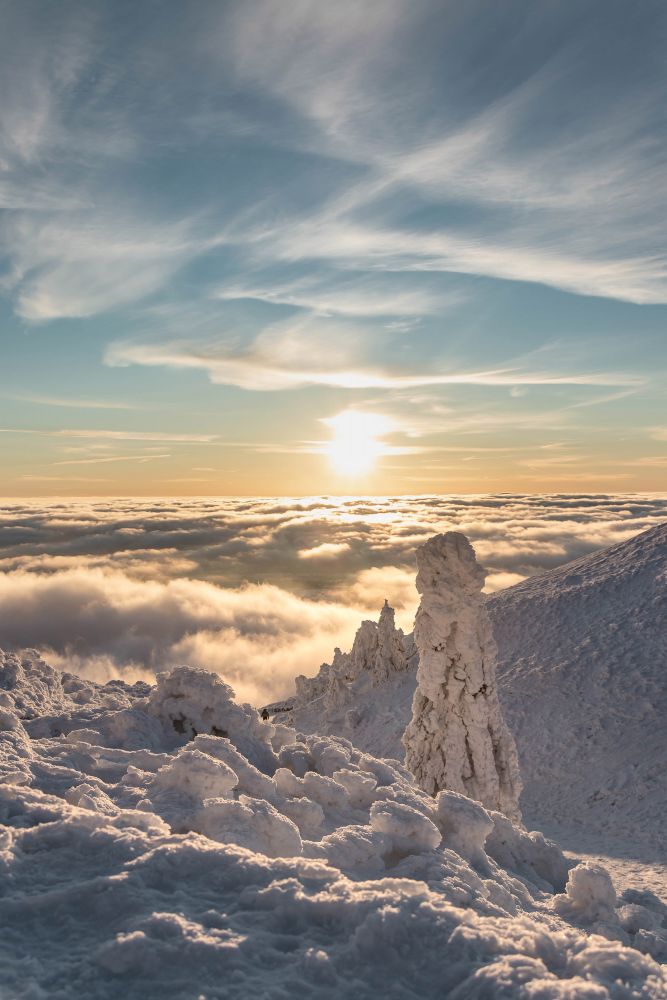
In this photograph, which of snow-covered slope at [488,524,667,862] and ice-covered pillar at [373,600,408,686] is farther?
ice-covered pillar at [373,600,408,686]

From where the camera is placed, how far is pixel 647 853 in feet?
94.8

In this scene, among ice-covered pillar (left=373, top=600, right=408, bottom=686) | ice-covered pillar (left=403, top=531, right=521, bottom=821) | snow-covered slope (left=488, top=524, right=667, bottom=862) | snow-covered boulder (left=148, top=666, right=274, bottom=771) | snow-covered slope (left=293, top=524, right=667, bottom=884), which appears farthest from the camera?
ice-covered pillar (left=373, top=600, right=408, bottom=686)

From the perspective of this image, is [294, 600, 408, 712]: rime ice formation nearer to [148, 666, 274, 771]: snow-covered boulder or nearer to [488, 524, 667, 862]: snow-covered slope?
[488, 524, 667, 862]: snow-covered slope

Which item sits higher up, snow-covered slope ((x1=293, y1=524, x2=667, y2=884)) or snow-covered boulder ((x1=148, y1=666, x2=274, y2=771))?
snow-covered boulder ((x1=148, y1=666, x2=274, y2=771))

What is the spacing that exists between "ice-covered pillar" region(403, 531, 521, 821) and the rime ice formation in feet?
94.1

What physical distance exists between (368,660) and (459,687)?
3186 cm

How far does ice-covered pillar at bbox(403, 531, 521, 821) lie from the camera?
23075 millimetres

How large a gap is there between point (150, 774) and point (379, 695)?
41932 millimetres

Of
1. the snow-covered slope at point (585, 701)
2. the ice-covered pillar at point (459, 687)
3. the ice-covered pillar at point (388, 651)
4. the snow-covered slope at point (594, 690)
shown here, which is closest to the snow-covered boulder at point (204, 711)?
the ice-covered pillar at point (459, 687)

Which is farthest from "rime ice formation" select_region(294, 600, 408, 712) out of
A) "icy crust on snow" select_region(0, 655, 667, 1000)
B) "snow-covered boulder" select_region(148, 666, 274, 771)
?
"icy crust on snow" select_region(0, 655, 667, 1000)

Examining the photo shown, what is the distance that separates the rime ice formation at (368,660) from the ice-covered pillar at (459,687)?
2868cm

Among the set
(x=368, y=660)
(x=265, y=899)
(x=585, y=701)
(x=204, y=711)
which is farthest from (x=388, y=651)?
(x=265, y=899)

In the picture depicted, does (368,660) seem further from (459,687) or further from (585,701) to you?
(459,687)

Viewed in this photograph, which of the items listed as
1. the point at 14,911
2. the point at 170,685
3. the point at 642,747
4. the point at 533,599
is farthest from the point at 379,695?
the point at 14,911
